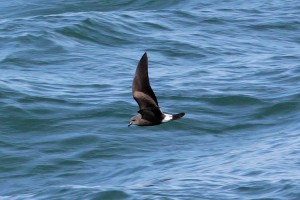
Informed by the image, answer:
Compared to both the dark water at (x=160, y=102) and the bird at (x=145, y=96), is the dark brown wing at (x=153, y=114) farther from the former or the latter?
the dark water at (x=160, y=102)

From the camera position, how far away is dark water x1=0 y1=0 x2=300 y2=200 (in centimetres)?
1185

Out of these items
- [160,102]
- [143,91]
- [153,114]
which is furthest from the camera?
[160,102]

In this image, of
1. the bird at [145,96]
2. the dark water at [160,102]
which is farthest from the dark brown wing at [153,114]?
the dark water at [160,102]

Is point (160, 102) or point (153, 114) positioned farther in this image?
point (160, 102)

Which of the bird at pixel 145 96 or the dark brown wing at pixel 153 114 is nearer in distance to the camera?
the bird at pixel 145 96

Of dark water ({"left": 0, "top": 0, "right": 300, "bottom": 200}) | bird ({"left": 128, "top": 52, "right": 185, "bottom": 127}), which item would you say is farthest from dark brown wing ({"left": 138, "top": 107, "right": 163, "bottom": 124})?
dark water ({"left": 0, "top": 0, "right": 300, "bottom": 200})

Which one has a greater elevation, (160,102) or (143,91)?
(143,91)

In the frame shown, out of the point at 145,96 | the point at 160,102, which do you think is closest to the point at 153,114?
the point at 145,96

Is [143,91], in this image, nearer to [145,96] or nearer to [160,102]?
[145,96]

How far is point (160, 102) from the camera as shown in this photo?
15141 mm

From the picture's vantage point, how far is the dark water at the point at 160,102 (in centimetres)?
1185

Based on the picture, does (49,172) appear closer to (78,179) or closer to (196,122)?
(78,179)

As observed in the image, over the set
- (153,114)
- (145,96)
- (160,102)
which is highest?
(145,96)

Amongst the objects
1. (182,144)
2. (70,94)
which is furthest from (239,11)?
(182,144)
